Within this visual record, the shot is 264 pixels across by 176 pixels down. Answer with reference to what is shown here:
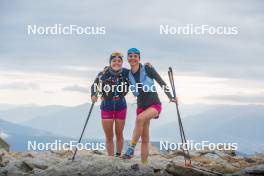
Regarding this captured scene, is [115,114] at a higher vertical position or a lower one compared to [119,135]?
higher

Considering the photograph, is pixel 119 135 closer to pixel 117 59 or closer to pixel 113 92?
pixel 113 92

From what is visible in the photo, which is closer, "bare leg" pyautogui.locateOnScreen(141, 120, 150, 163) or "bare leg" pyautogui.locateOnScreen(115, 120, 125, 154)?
"bare leg" pyautogui.locateOnScreen(141, 120, 150, 163)

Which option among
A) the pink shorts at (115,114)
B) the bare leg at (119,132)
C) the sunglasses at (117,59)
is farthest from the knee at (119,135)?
the sunglasses at (117,59)

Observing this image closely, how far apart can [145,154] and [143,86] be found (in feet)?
7.72

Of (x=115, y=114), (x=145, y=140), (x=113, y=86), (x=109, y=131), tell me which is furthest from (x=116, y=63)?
(x=145, y=140)

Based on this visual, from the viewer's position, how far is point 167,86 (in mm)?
17766

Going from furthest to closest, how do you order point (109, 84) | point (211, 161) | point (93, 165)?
point (211, 161)
point (109, 84)
point (93, 165)

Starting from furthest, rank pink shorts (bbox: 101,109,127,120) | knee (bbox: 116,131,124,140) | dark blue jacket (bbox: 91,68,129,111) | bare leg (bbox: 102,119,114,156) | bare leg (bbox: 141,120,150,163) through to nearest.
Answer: knee (bbox: 116,131,124,140) → bare leg (bbox: 102,119,114,156) → pink shorts (bbox: 101,109,127,120) → dark blue jacket (bbox: 91,68,129,111) → bare leg (bbox: 141,120,150,163)

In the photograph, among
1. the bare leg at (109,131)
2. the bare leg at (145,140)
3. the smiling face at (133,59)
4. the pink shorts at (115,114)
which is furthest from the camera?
the bare leg at (109,131)

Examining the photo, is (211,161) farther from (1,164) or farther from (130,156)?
(1,164)

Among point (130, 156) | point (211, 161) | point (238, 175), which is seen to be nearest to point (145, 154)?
point (130, 156)

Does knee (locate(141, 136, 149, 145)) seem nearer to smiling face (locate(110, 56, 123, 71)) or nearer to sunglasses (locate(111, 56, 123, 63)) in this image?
smiling face (locate(110, 56, 123, 71))

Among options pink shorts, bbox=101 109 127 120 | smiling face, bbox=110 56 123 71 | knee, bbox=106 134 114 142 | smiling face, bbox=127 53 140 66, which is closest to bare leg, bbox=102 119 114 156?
knee, bbox=106 134 114 142

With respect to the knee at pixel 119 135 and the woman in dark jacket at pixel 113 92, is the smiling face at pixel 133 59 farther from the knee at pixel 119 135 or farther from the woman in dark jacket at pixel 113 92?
the knee at pixel 119 135
